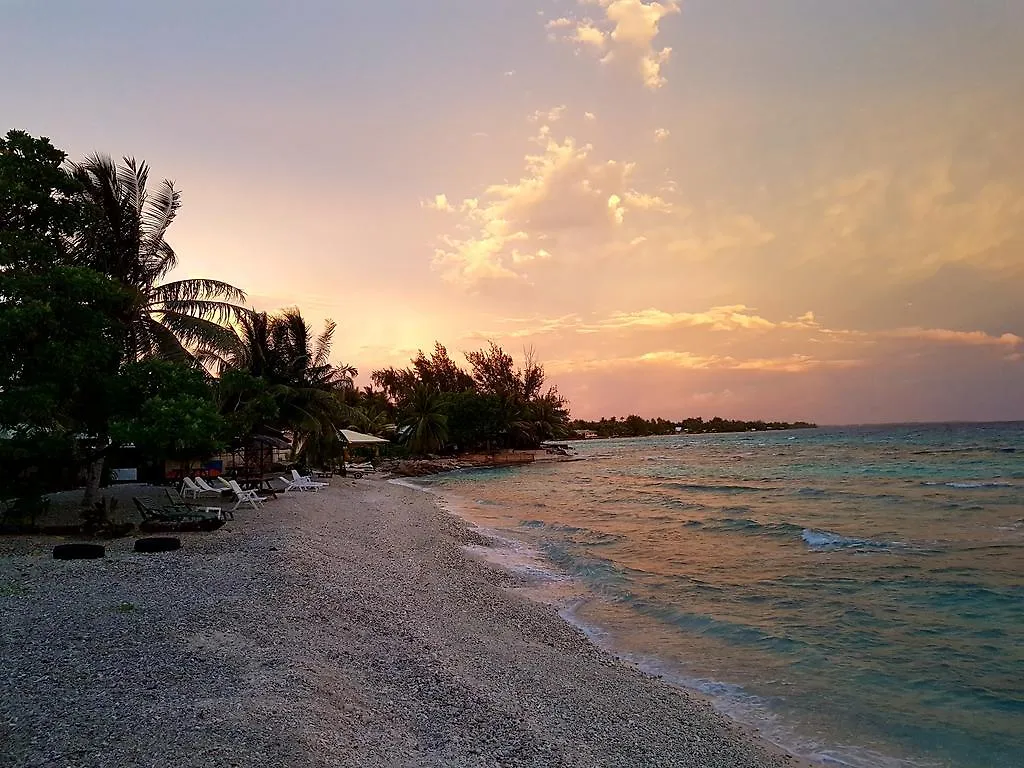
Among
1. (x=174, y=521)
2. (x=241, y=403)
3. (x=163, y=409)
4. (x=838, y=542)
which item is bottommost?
(x=838, y=542)

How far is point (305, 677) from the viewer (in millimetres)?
5684

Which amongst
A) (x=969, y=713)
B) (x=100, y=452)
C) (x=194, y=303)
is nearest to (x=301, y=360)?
(x=194, y=303)

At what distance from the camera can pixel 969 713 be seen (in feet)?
22.4

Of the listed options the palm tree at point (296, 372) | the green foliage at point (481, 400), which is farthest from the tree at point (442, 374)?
the palm tree at point (296, 372)

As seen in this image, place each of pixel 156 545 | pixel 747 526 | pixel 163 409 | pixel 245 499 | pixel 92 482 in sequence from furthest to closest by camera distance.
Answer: pixel 747 526
pixel 245 499
pixel 92 482
pixel 163 409
pixel 156 545

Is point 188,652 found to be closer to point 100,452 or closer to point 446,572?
point 446,572

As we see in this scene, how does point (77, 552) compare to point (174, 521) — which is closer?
point (77, 552)

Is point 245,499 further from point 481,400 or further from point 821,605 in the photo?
point 481,400

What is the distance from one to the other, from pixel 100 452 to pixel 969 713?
15.9 metres

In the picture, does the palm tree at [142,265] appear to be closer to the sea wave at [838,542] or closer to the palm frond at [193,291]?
the palm frond at [193,291]

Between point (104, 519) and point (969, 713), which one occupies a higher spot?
point (104, 519)

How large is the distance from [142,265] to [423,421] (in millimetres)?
37267

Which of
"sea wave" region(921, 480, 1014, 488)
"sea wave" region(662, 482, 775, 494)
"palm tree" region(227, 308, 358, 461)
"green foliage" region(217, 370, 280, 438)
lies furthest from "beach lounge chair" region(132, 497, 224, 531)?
"sea wave" region(921, 480, 1014, 488)

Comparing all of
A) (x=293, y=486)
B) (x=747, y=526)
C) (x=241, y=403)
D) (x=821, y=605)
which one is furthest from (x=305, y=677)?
(x=293, y=486)
